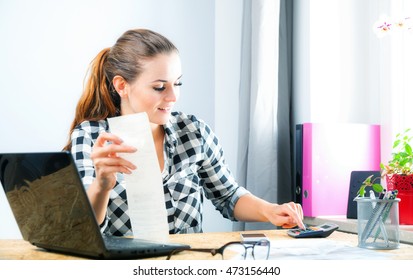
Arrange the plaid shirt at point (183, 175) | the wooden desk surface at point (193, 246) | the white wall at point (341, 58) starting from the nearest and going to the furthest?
1. the wooden desk surface at point (193, 246)
2. the plaid shirt at point (183, 175)
3. the white wall at point (341, 58)

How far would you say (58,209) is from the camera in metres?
0.89

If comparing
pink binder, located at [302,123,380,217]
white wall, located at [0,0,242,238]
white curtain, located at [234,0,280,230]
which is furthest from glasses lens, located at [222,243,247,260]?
white wall, located at [0,0,242,238]

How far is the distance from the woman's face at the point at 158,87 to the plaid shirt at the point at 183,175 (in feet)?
0.38

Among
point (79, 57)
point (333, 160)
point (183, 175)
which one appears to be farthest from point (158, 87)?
point (79, 57)

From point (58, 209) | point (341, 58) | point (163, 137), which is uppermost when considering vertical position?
point (341, 58)

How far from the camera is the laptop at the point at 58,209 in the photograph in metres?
0.83

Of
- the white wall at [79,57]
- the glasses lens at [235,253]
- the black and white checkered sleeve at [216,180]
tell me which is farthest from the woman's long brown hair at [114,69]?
the white wall at [79,57]

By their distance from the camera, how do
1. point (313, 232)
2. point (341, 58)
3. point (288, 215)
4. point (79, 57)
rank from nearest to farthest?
point (313, 232) → point (288, 215) → point (341, 58) → point (79, 57)

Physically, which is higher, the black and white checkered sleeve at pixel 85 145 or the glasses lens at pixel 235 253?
the black and white checkered sleeve at pixel 85 145

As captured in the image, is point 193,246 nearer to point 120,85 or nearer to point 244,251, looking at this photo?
point 244,251

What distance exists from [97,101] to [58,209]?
2.43 feet

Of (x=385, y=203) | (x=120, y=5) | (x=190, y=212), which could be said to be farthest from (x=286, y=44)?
(x=385, y=203)

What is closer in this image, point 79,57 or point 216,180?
point 216,180

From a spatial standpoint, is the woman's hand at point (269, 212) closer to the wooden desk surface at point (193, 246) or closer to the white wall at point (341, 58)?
the wooden desk surface at point (193, 246)
